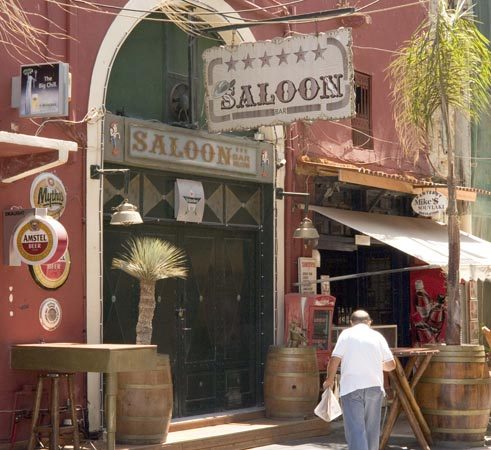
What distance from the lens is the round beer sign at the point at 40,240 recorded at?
1008 centimetres

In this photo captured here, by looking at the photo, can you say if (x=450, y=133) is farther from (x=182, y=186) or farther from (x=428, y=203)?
(x=428, y=203)

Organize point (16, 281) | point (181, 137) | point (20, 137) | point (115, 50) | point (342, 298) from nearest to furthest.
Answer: point (20, 137) → point (16, 281) → point (115, 50) → point (181, 137) → point (342, 298)

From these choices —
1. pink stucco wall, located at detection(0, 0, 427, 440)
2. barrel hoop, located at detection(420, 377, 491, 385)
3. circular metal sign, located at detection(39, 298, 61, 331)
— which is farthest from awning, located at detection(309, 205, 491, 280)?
circular metal sign, located at detection(39, 298, 61, 331)

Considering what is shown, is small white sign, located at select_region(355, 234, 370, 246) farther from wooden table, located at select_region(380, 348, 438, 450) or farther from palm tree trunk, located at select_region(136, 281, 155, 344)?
palm tree trunk, located at select_region(136, 281, 155, 344)

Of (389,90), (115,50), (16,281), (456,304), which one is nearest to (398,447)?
(456,304)

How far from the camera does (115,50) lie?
12.0 metres

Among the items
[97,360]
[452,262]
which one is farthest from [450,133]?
[97,360]

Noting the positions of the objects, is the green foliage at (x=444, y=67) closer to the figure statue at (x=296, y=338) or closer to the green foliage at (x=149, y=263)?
the figure statue at (x=296, y=338)

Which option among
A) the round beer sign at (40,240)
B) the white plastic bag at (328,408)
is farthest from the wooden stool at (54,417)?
the white plastic bag at (328,408)

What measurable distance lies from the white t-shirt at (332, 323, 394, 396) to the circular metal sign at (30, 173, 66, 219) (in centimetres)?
322

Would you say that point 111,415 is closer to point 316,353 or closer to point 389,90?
point 316,353

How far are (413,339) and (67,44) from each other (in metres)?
8.66

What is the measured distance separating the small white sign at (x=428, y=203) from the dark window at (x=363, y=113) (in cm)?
111

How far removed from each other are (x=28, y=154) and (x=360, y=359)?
3.66 metres
